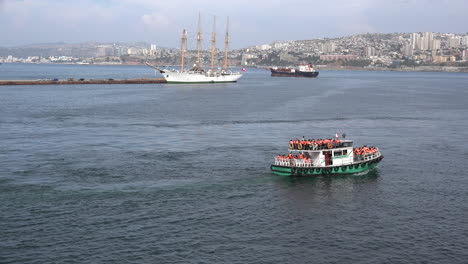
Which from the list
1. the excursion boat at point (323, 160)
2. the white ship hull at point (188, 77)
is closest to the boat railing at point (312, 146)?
the excursion boat at point (323, 160)

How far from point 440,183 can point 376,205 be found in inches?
364

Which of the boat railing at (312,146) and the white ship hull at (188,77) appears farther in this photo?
the white ship hull at (188,77)

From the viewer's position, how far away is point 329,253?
3262 cm

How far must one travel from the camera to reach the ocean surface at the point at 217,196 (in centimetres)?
3291

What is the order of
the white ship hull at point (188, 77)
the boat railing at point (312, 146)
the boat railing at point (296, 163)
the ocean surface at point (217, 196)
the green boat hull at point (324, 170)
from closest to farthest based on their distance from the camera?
the ocean surface at point (217, 196) < the green boat hull at point (324, 170) < the boat railing at point (296, 163) < the boat railing at point (312, 146) < the white ship hull at point (188, 77)

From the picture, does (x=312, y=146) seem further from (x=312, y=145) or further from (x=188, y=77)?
(x=188, y=77)

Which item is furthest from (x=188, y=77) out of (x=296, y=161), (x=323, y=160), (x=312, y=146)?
(x=296, y=161)

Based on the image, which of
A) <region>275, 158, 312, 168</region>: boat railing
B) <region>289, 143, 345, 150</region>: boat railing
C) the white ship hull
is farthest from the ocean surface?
the white ship hull

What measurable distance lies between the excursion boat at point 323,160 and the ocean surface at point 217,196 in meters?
0.86

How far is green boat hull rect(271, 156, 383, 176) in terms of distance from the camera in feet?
161

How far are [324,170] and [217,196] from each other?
11.6 m

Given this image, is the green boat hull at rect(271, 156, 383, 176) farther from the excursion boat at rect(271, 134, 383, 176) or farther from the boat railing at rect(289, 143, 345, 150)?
the boat railing at rect(289, 143, 345, 150)

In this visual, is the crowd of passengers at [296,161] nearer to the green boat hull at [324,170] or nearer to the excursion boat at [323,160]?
the excursion boat at [323,160]

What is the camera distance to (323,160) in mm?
50125
